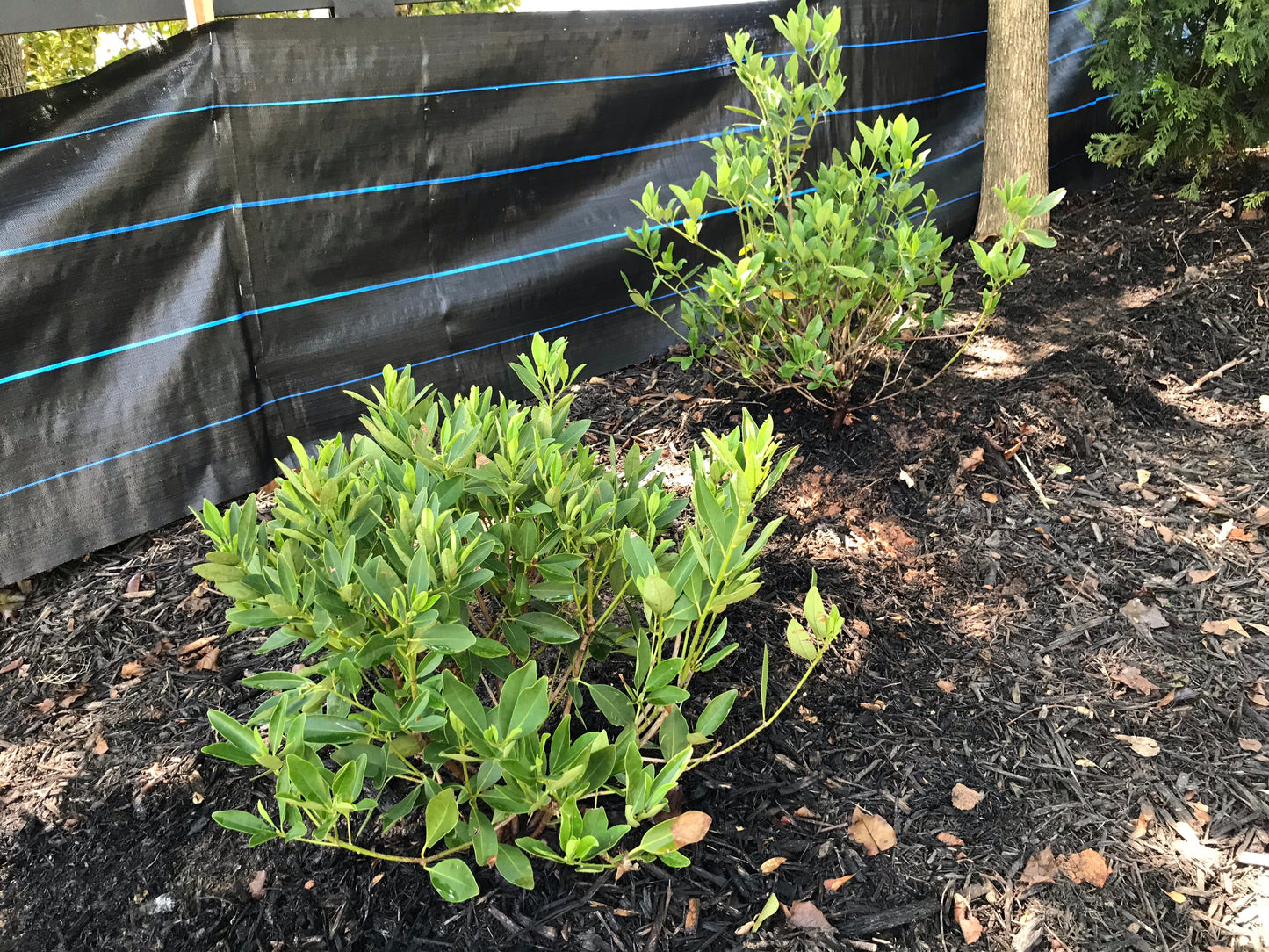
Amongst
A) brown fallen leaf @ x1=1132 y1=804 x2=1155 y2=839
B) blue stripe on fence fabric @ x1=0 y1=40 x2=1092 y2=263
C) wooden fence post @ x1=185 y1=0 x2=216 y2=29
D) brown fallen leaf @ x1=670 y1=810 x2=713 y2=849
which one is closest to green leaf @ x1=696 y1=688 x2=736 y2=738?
brown fallen leaf @ x1=670 y1=810 x2=713 y2=849

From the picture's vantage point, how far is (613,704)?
67.6 inches

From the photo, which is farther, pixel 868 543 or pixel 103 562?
pixel 103 562

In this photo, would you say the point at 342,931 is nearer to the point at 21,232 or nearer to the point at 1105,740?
the point at 1105,740

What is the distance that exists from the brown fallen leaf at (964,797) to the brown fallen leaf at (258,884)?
1.50m

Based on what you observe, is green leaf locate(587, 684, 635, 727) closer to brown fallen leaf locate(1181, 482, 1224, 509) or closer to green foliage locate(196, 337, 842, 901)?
green foliage locate(196, 337, 842, 901)

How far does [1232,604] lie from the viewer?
8.30ft

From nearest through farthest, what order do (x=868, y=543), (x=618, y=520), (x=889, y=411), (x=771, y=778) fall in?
(x=618, y=520)
(x=771, y=778)
(x=868, y=543)
(x=889, y=411)

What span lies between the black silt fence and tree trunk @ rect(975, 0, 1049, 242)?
1172 millimetres

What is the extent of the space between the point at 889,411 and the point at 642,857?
202 centimetres

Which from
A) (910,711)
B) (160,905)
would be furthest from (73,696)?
Answer: (910,711)

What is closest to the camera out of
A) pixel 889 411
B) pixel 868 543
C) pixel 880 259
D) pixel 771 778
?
pixel 771 778

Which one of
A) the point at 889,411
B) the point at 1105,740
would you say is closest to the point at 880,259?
the point at 889,411

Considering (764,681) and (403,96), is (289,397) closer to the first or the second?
(403,96)

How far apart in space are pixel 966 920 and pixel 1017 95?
4182mm
